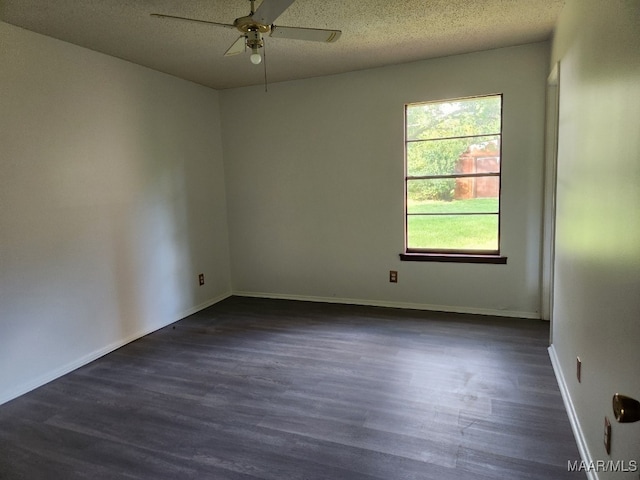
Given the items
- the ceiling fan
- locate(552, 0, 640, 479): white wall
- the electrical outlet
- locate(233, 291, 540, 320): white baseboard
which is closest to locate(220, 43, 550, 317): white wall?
locate(233, 291, 540, 320): white baseboard

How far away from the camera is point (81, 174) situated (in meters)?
3.11

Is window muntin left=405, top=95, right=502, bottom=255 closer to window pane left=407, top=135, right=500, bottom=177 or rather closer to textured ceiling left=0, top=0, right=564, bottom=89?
window pane left=407, top=135, right=500, bottom=177

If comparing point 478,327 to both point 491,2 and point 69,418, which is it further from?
point 69,418

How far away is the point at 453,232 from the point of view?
156 inches

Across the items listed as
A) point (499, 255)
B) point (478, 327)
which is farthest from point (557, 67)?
point (478, 327)

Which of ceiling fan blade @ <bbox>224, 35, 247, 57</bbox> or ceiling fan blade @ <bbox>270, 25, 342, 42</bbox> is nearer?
ceiling fan blade @ <bbox>270, 25, 342, 42</bbox>

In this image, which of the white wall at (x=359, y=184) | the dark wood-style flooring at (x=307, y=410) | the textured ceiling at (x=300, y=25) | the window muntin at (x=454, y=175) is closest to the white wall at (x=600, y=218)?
the dark wood-style flooring at (x=307, y=410)

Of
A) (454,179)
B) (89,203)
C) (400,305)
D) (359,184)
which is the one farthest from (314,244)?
(89,203)

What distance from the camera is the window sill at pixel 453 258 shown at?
150 inches

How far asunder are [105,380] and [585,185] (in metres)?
3.22

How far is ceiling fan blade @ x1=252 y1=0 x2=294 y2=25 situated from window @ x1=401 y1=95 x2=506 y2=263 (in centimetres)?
228

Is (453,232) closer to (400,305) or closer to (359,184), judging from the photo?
(400,305)

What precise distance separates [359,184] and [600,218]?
8.80 feet

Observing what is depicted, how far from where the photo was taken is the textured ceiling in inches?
99.3
